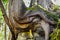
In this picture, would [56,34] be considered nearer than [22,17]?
Yes

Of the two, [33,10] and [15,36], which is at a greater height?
[33,10]

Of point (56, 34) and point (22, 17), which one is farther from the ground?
point (22, 17)

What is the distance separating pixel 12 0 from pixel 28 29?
70 cm

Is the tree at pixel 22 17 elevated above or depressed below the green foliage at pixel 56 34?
above

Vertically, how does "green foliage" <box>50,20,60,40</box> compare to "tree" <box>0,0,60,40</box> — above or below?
below

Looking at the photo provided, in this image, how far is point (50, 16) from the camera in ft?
12.7

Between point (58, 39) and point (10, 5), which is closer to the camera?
point (58, 39)

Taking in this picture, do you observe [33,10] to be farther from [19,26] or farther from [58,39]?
[58,39]

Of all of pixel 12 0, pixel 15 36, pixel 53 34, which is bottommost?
pixel 15 36

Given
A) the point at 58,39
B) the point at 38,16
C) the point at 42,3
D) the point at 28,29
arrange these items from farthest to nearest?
the point at 42,3, the point at 28,29, the point at 38,16, the point at 58,39

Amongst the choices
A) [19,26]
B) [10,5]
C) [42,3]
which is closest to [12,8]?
[10,5]

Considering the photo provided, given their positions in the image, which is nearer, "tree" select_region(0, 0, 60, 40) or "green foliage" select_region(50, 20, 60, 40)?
"green foliage" select_region(50, 20, 60, 40)

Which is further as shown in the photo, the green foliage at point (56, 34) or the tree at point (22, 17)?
the tree at point (22, 17)

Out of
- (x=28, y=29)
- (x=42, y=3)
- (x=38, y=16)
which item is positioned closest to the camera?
(x=38, y=16)
